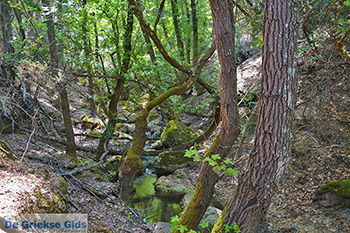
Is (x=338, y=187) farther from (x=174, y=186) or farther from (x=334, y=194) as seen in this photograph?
(x=174, y=186)

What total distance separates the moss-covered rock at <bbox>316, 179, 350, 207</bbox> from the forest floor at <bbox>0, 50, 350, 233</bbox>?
0.38ft

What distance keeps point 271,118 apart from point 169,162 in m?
5.78

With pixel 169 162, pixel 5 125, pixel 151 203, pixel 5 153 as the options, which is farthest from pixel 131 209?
pixel 5 125

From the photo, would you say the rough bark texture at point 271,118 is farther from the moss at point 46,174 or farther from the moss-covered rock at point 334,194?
the moss at point 46,174

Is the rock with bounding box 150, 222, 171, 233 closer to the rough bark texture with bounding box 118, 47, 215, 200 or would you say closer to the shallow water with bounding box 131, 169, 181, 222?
the shallow water with bounding box 131, 169, 181, 222

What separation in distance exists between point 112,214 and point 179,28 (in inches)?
371

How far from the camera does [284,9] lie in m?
2.88

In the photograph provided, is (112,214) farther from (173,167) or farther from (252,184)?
(173,167)

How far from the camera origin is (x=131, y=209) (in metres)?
5.36

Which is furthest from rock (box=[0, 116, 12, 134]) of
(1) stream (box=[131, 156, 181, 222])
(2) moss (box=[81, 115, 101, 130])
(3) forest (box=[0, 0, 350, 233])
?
(2) moss (box=[81, 115, 101, 130])

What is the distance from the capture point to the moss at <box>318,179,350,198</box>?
15.3ft

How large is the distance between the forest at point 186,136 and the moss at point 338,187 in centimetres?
2

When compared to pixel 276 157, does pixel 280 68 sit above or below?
above

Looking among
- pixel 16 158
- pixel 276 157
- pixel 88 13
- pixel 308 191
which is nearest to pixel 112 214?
pixel 16 158
